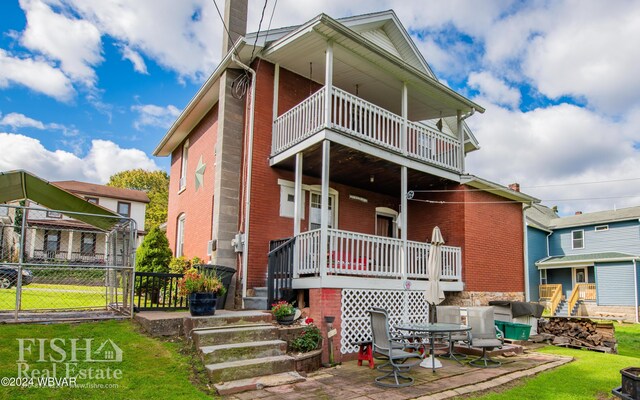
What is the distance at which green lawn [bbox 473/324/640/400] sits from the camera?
6.12 meters

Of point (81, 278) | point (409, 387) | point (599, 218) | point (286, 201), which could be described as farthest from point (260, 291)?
point (599, 218)

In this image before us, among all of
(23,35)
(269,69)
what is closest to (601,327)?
(269,69)

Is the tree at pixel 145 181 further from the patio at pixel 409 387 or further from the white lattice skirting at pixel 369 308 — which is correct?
the patio at pixel 409 387

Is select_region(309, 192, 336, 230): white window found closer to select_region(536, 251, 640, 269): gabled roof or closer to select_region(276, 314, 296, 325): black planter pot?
select_region(276, 314, 296, 325): black planter pot

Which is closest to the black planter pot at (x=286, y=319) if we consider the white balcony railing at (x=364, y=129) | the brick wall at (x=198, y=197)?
the white balcony railing at (x=364, y=129)

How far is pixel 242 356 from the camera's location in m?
6.30

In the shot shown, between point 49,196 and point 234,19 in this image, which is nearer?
point 49,196

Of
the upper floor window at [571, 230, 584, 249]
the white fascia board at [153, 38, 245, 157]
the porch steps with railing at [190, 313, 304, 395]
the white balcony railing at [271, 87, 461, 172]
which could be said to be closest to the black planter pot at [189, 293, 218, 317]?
the porch steps with railing at [190, 313, 304, 395]

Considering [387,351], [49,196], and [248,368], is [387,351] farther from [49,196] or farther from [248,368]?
[49,196]

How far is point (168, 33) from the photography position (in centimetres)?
909

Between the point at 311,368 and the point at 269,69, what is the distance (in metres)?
7.60

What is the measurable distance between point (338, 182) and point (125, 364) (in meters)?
7.99

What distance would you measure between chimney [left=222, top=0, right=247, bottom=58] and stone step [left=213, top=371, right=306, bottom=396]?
9.59 metres

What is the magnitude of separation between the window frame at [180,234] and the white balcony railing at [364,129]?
612 cm
